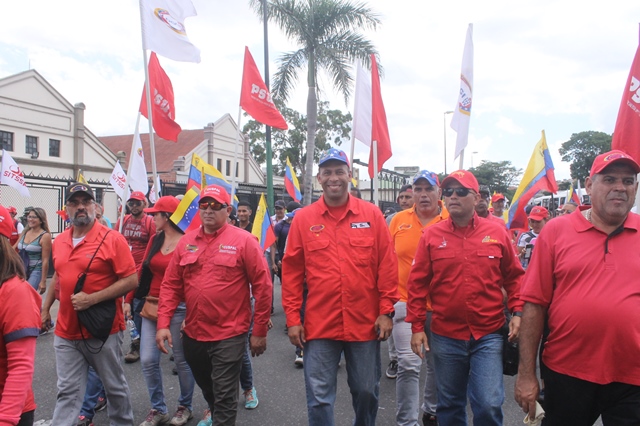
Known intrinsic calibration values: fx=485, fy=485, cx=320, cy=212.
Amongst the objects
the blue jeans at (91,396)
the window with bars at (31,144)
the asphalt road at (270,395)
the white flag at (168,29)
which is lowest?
the asphalt road at (270,395)

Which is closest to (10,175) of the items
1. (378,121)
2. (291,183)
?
(291,183)

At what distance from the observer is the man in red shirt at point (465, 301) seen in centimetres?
306

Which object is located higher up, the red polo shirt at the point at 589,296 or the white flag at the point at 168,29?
the white flag at the point at 168,29

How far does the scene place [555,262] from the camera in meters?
2.55

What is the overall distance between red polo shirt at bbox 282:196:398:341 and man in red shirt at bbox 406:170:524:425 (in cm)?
29

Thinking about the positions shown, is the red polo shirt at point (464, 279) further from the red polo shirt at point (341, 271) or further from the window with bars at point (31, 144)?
the window with bars at point (31, 144)

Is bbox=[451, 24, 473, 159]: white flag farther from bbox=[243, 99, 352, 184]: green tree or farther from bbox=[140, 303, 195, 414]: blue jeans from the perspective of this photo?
bbox=[243, 99, 352, 184]: green tree

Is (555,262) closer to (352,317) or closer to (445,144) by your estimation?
(352,317)

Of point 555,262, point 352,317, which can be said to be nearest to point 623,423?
point 555,262

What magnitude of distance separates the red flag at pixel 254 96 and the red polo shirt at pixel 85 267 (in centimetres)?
447

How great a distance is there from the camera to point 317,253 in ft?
10.6

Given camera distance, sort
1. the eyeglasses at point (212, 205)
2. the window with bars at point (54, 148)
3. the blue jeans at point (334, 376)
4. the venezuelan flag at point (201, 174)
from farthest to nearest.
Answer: the window with bars at point (54, 148)
the venezuelan flag at point (201, 174)
the eyeglasses at point (212, 205)
the blue jeans at point (334, 376)

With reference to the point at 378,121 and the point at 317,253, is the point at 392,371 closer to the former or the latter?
the point at 317,253

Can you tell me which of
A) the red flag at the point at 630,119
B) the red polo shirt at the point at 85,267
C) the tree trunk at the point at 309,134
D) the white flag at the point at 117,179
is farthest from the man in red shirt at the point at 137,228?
the tree trunk at the point at 309,134
